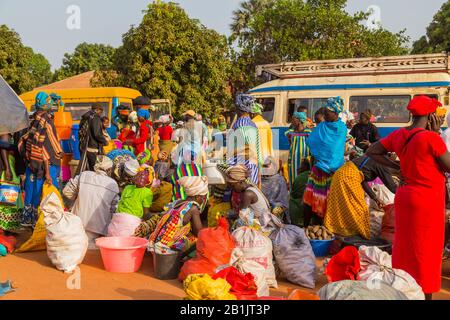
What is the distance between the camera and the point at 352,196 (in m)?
5.18

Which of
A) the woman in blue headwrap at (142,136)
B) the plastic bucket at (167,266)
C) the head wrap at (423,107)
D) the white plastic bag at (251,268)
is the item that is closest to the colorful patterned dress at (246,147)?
the plastic bucket at (167,266)

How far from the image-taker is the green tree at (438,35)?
24.3m

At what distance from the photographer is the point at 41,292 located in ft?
13.5

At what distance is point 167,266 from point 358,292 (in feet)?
7.12

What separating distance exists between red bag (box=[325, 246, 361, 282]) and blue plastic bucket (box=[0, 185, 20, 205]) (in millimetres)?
3946

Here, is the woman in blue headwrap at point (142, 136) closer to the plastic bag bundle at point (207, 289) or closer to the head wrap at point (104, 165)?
the head wrap at point (104, 165)

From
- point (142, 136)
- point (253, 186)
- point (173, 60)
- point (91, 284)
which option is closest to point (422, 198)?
point (253, 186)

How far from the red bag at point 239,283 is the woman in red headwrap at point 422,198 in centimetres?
114

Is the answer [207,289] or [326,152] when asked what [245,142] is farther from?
[207,289]

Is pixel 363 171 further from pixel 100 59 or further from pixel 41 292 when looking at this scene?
pixel 100 59

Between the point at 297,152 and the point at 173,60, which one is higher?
the point at 173,60

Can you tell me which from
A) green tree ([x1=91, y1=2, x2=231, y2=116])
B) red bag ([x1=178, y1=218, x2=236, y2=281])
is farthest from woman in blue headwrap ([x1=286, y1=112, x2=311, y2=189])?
green tree ([x1=91, y1=2, x2=231, y2=116])
